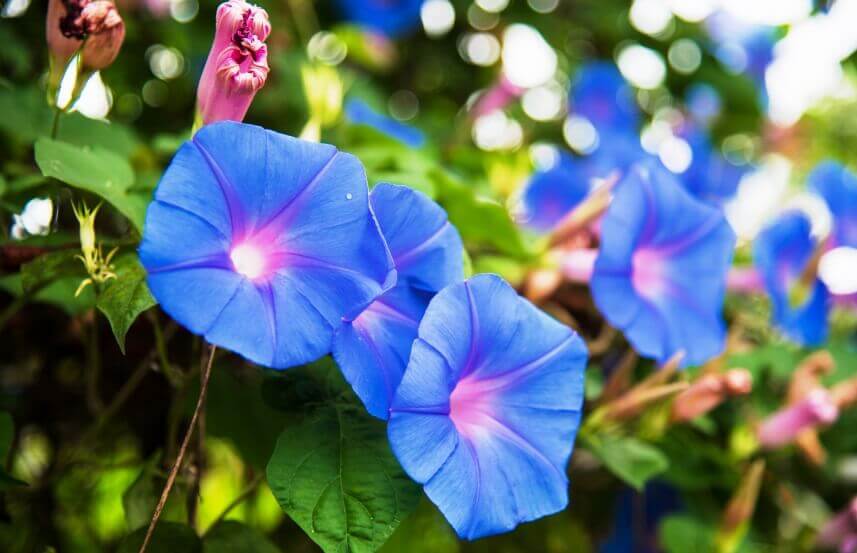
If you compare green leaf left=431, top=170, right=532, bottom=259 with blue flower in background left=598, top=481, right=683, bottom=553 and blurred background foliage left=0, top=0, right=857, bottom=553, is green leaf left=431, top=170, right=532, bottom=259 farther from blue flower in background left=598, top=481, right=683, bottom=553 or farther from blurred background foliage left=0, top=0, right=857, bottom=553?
blue flower in background left=598, top=481, right=683, bottom=553

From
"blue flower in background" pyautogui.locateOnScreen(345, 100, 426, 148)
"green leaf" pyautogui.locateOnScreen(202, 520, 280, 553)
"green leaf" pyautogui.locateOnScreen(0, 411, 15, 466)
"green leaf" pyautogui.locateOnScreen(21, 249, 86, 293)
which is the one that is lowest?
"green leaf" pyautogui.locateOnScreen(202, 520, 280, 553)

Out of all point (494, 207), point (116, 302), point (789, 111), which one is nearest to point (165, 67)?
point (494, 207)

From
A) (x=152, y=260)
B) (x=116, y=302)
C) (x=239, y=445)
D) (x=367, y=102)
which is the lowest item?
(x=239, y=445)

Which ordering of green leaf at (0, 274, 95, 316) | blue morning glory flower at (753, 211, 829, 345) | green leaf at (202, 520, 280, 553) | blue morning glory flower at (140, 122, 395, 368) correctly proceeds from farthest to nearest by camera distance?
blue morning glory flower at (753, 211, 829, 345) → green leaf at (0, 274, 95, 316) → green leaf at (202, 520, 280, 553) → blue morning glory flower at (140, 122, 395, 368)

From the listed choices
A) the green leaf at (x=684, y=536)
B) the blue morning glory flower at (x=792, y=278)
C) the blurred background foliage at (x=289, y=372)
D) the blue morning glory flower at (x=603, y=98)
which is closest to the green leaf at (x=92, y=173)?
the blurred background foliage at (x=289, y=372)

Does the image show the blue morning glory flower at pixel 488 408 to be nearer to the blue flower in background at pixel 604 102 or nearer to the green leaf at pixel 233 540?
the green leaf at pixel 233 540

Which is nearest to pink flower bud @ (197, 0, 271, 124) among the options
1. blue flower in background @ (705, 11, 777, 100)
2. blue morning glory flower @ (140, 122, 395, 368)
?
blue morning glory flower @ (140, 122, 395, 368)

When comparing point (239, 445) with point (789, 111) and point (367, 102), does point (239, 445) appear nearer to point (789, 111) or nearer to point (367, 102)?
point (367, 102)
